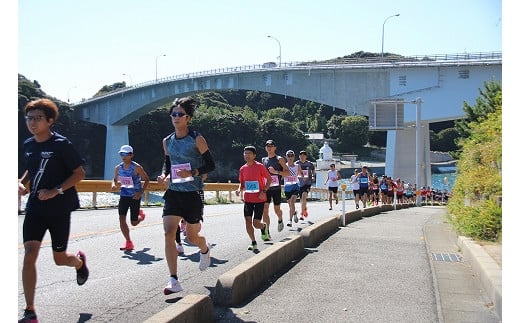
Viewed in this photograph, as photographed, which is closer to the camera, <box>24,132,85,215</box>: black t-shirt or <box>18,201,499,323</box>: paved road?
<box>24,132,85,215</box>: black t-shirt

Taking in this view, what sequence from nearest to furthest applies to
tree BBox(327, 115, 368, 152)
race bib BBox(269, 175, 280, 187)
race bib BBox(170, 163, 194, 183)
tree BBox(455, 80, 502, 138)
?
1. race bib BBox(170, 163, 194, 183)
2. race bib BBox(269, 175, 280, 187)
3. tree BBox(455, 80, 502, 138)
4. tree BBox(327, 115, 368, 152)

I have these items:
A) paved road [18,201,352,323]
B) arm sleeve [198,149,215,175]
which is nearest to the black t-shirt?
paved road [18,201,352,323]

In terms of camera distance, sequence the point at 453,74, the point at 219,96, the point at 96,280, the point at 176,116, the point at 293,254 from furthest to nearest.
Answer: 1. the point at 219,96
2. the point at 453,74
3. the point at 293,254
4. the point at 96,280
5. the point at 176,116

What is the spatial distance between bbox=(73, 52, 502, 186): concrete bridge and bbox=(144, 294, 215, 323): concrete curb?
33965 millimetres

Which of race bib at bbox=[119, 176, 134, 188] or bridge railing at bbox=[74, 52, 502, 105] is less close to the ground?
bridge railing at bbox=[74, 52, 502, 105]

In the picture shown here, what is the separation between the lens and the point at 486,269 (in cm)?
762

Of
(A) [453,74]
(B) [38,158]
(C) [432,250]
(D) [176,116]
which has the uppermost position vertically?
(A) [453,74]

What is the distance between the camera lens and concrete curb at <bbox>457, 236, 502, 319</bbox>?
6.48 meters

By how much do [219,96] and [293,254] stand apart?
91793 millimetres

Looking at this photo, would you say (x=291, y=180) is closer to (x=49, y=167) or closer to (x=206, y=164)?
(x=206, y=164)

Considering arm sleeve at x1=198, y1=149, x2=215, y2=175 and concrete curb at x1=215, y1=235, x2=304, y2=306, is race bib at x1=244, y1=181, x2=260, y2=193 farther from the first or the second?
arm sleeve at x1=198, y1=149, x2=215, y2=175

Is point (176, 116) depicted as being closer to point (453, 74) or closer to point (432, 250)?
point (432, 250)
